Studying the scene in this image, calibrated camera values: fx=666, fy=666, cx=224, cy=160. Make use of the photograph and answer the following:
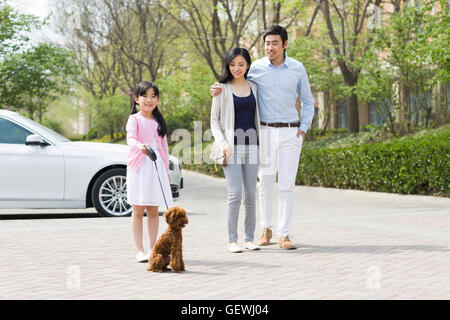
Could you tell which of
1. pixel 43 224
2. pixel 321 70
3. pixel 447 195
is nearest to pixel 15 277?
pixel 43 224

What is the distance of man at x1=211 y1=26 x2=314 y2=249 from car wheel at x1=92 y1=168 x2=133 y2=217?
3.72 m

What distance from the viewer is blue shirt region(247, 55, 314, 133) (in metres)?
6.97

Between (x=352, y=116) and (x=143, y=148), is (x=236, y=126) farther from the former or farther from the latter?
(x=352, y=116)

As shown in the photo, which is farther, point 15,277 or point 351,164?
point 351,164

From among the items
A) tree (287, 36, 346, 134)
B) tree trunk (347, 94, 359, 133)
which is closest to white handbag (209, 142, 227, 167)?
tree (287, 36, 346, 134)

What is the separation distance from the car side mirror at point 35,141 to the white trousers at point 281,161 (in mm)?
4198

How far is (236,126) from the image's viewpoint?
22.0ft

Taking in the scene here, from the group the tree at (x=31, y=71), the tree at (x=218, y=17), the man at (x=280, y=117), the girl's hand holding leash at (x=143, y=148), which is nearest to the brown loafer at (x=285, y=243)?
the man at (x=280, y=117)

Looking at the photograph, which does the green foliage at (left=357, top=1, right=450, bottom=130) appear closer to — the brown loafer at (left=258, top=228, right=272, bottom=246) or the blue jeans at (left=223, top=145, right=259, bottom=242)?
the brown loafer at (left=258, top=228, right=272, bottom=246)

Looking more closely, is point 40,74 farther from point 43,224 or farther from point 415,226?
point 415,226

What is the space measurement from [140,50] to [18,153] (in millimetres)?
26166

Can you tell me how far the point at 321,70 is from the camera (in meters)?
26.9

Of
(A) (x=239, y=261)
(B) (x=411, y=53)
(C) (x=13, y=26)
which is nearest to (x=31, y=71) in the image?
(C) (x=13, y=26)
